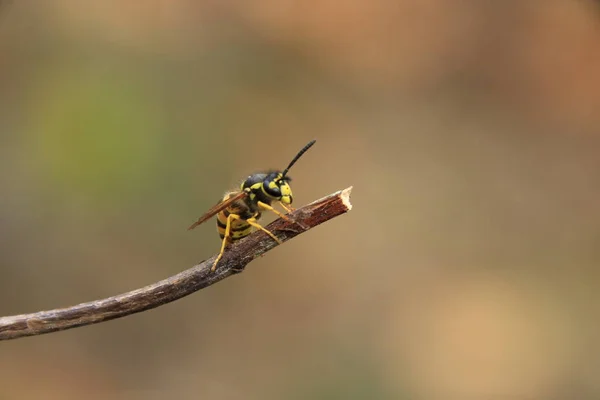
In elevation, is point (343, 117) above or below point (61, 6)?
below

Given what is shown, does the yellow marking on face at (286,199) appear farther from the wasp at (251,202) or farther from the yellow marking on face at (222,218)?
the yellow marking on face at (222,218)

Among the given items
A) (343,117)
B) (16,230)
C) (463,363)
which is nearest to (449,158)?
(343,117)

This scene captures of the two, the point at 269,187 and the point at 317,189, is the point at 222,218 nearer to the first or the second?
the point at 269,187

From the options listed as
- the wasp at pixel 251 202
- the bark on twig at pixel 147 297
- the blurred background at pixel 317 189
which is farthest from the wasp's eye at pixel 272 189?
the blurred background at pixel 317 189

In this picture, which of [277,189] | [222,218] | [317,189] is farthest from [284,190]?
[317,189]

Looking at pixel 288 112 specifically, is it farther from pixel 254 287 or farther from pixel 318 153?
A: pixel 254 287

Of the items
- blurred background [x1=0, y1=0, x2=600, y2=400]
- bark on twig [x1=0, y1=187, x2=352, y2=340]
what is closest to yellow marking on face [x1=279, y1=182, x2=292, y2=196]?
bark on twig [x1=0, y1=187, x2=352, y2=340]
